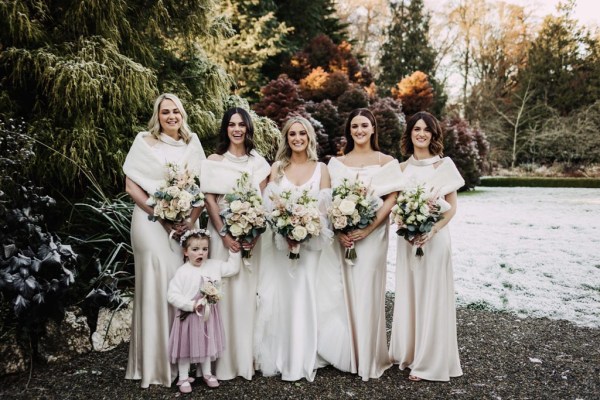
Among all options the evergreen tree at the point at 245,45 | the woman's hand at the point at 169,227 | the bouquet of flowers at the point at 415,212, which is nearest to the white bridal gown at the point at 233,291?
the woman's hand at the point at 169,227

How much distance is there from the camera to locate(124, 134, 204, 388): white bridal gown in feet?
12.6

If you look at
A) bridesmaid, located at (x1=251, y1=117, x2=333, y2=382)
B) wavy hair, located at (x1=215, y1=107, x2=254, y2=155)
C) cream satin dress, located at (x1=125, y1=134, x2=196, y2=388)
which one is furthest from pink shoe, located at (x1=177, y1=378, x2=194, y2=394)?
wavy hair, located at (x1=215, y1=107, x2=254, y2=155)

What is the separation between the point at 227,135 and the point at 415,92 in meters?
20.7

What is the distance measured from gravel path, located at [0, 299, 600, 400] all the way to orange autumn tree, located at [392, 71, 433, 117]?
779 inches

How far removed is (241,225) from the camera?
3.66 metres

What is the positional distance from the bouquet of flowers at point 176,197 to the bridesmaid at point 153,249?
0.15 m

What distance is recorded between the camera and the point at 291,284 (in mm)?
4090

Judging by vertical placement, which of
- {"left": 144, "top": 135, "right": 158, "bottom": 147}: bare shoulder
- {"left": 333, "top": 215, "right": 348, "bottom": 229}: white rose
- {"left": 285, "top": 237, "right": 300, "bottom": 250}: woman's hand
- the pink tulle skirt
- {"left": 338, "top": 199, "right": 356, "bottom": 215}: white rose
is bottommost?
the pink tulle skirt

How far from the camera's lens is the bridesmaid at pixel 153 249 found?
3830mm

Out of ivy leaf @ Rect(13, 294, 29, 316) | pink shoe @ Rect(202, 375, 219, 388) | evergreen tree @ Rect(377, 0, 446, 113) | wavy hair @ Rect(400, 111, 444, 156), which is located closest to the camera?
ivy leaf @ Rect(13, 294, 29, 316)

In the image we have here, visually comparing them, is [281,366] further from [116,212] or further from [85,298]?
[116,212]

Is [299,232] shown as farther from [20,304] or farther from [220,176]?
[20,304]

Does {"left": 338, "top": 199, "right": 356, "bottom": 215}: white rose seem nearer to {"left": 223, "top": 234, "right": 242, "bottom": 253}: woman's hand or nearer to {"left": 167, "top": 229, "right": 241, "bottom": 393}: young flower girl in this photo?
{"left": 223, "top": 234, "right": 242, "bottom": 253}: woman's hand

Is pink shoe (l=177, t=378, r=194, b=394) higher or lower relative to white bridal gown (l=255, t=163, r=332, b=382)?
lower
